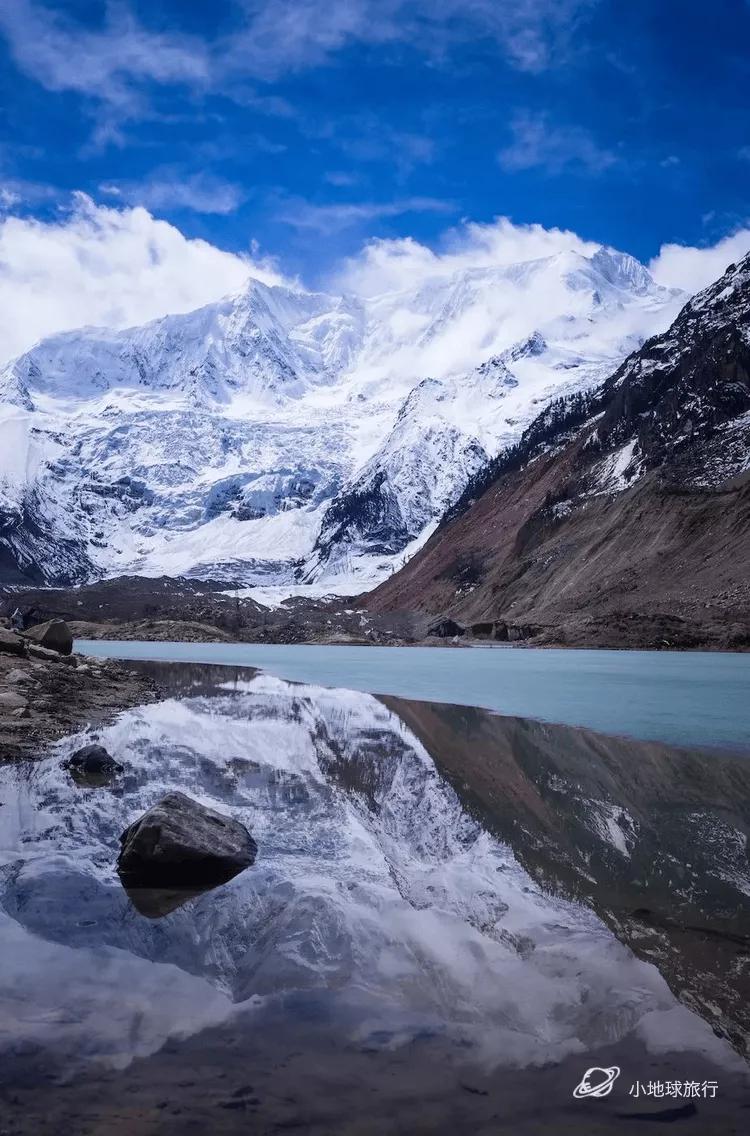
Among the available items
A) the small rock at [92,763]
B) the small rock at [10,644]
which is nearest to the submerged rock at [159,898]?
the small rock at [92,763]

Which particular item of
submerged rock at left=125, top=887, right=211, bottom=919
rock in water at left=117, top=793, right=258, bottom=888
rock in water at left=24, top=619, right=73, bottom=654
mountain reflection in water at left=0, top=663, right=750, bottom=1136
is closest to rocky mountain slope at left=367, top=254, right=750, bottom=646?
rock in water at left=24, top=619, right=73, bottom=654

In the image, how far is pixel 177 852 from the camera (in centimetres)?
866

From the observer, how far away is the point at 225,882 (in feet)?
27.7

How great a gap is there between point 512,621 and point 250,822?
3760 inches

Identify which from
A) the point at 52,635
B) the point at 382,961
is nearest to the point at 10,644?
the point at 52,635

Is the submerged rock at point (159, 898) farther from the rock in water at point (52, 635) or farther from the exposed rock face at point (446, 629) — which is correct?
the exposed rock face at point (446, 629)

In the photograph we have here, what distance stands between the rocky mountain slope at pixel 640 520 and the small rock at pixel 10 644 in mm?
57111

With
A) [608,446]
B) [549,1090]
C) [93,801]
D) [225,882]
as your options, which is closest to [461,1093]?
[549,1090]

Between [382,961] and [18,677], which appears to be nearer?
[382,961]

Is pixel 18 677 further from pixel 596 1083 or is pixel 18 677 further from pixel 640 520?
pixel 640 520

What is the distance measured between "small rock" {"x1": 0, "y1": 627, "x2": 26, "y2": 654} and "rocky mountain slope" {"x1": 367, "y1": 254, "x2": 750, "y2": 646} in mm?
57111

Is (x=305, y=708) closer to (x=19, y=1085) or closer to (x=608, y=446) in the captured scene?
(x=19, y=1085)

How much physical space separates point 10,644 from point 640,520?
82.2 metres

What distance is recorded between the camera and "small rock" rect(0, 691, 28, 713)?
20.0 m
